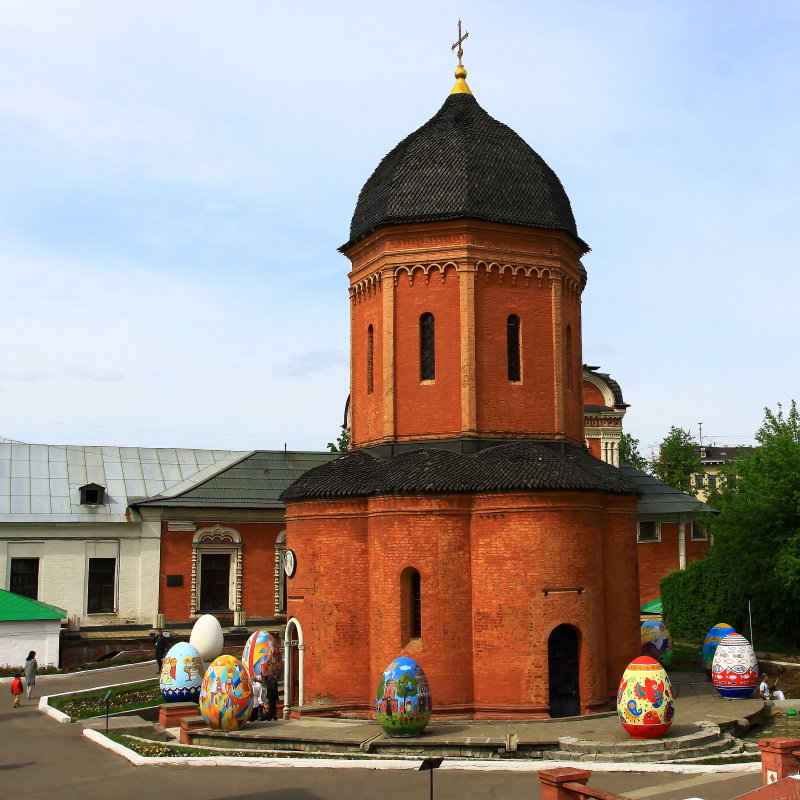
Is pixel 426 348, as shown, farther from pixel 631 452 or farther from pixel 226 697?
pixel 631 452

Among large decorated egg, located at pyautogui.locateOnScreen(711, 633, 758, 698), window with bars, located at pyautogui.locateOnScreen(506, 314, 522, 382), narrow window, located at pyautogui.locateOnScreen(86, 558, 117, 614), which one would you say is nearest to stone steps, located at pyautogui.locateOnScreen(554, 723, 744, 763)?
large decorated egg, located at pyautogui.locateOnScreen(711, 633, 758, 698)

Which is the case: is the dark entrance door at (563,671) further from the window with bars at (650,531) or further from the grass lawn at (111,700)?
the window with bars at (650,531)

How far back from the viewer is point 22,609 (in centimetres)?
2662

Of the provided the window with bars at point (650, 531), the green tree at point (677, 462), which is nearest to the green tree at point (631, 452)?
the green tree at point (677, 462)

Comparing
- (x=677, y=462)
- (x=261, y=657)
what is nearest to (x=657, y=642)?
(x=261, y=657)

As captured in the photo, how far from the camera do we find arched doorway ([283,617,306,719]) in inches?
744

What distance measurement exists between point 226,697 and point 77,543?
15.3 metres

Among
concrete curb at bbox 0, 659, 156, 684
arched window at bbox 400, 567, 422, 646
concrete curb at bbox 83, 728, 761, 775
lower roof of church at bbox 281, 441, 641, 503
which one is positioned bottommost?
concrete curb at bbox 0, 659, 156, 684

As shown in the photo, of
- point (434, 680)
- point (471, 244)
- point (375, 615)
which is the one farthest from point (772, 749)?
point (471, 244)

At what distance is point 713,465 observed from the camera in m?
72.6

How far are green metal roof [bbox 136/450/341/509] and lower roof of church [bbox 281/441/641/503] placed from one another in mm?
10384

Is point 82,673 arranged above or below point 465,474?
below

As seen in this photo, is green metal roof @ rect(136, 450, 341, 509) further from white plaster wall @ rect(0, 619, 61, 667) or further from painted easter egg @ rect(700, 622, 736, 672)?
painted easter egg @ rect(700, 622, 736, 672)

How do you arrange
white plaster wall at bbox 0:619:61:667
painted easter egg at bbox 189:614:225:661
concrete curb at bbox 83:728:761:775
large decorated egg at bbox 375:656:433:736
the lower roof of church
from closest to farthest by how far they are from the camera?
concrete curb at bbox 83:728:761:775, large decorated egg at bbox 375:656:433:736, the lower roof of church, painted easter egg at bbox 189:614:225:661, white plaster wall at bbox 0:619:61:667
